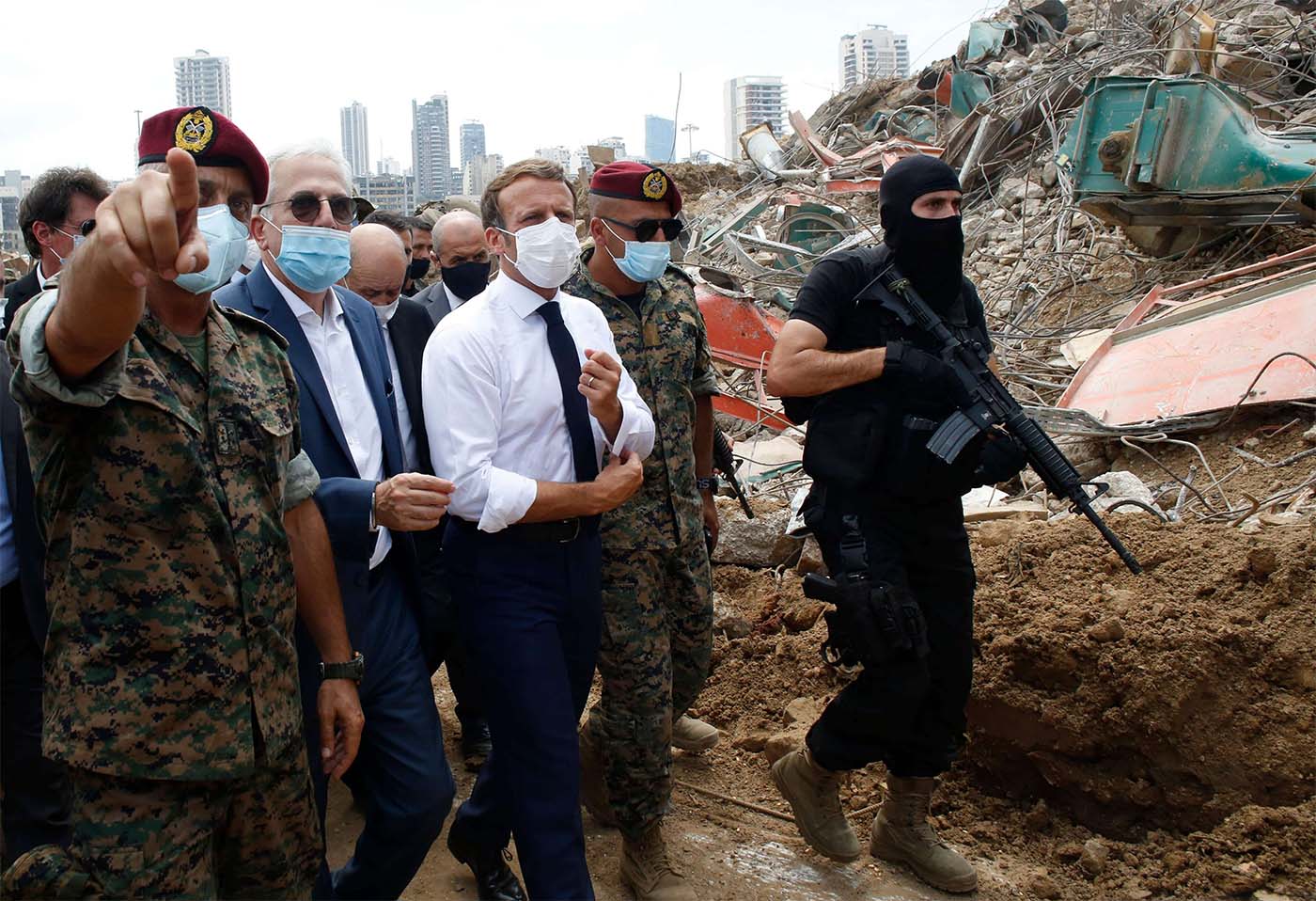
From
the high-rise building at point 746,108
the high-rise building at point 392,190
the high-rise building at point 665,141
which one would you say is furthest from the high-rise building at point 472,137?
the high-rise building at point 665,141

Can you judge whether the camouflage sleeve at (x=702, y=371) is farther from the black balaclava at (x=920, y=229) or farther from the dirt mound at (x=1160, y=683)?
the dirt mound at (x=1160, y=683)

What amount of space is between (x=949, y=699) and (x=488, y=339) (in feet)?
5.57

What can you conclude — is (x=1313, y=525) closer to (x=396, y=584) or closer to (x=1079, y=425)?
(x=1079, y=425)

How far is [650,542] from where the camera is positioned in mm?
3094

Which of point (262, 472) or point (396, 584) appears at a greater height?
point (262, 472)

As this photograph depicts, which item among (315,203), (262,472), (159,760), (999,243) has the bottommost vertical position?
(159,760)

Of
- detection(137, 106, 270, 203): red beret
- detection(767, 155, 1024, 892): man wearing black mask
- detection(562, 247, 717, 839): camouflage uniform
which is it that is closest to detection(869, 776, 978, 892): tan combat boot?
detection(767, 155, 1024, 892): man wearing black mask

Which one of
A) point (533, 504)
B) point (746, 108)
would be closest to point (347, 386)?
point (533, 504)

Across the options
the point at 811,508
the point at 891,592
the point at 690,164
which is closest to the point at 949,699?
the point at 891,592

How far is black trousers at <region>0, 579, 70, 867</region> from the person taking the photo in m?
2.76

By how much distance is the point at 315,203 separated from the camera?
2.72 meters

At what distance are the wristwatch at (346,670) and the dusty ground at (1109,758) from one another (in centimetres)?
116

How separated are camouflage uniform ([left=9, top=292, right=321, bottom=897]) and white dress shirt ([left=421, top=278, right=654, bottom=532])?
0.62m

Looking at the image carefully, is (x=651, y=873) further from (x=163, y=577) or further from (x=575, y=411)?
(x=163, y=577)
